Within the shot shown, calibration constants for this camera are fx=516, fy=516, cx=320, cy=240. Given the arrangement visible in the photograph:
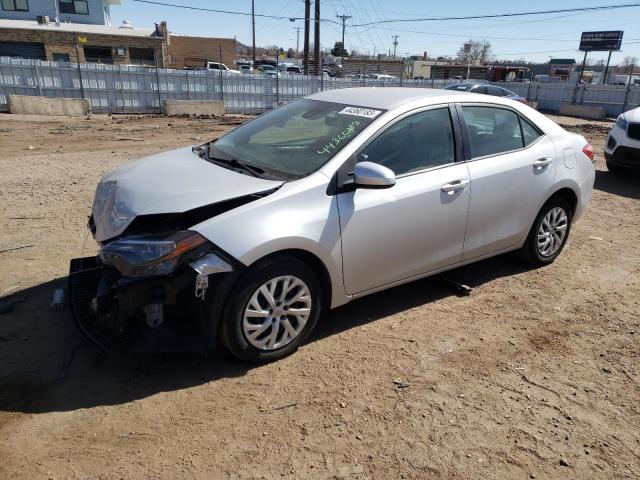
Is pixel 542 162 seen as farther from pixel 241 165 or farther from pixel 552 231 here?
pixel 241 165

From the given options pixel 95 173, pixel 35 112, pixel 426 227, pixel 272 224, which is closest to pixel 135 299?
pixel 272 224

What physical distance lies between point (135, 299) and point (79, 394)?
2.39 feet

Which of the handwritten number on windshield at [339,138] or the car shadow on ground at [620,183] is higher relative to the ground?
the handwritten number on windshield at [339,138]

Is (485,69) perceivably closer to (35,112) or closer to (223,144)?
(35,112)

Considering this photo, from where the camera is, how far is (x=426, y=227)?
394cm

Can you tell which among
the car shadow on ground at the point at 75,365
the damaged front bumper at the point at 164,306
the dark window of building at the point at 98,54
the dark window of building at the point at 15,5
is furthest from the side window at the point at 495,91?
the dark window of building at the point at 15,5

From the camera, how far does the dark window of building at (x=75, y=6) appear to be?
1628 inches

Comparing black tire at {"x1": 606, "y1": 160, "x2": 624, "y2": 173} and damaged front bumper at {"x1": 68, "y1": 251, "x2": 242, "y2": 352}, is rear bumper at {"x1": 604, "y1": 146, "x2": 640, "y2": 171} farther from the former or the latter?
damaged front bumper at {"x1": 68, "y1": 251, "x2": 242, "y2": 352}

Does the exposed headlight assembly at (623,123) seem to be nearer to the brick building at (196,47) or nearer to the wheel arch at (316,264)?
the wheel arch at (316,264)

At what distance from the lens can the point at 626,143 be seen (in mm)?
9242

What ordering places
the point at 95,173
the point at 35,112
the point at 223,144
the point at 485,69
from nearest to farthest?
the point at 223,144
the point at 95,173
the point at 35,112
the point at 485,69

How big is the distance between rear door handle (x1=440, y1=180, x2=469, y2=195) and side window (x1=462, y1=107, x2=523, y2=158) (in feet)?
1.04

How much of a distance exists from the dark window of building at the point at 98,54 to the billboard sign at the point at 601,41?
35.1 metres

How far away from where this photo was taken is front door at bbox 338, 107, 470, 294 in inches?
141
